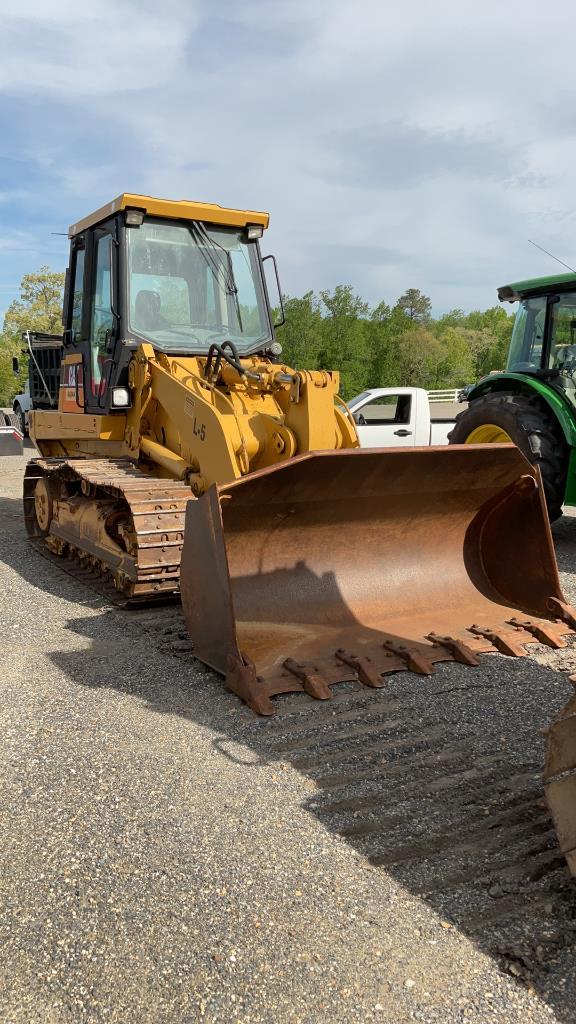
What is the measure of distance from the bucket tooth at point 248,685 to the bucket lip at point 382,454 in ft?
2.85

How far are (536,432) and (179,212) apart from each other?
11.8 ft

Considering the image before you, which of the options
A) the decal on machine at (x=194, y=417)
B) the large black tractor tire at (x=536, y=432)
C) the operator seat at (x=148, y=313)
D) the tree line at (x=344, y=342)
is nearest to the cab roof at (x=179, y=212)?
the operator seat at (x=148, y=313)

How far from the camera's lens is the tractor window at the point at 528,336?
26.7ft

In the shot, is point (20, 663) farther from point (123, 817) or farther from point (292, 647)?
point (123, 817)

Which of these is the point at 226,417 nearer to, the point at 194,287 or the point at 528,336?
the point at 194,287

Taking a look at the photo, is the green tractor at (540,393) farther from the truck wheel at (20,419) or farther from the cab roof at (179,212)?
the truck wheel at (20,419)

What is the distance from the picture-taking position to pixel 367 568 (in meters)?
5.14

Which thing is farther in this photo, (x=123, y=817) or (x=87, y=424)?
(x=87, y=424)

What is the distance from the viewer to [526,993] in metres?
2.22

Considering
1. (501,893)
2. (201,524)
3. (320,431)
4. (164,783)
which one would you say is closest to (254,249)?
(320,431)

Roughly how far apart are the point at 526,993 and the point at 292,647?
2.46 m

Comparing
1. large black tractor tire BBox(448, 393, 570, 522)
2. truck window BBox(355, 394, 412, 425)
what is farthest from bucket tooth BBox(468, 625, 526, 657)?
truck window BBox(355, 394, 412, 425)

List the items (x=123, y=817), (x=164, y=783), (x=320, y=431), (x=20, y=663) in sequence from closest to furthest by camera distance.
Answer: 1. (x=123, y=817)
2. (x=164, y=783)
3. (x=20, y=663)
4. (x=320, y=431)

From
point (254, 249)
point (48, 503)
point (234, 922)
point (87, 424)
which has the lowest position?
point (234, 922)
